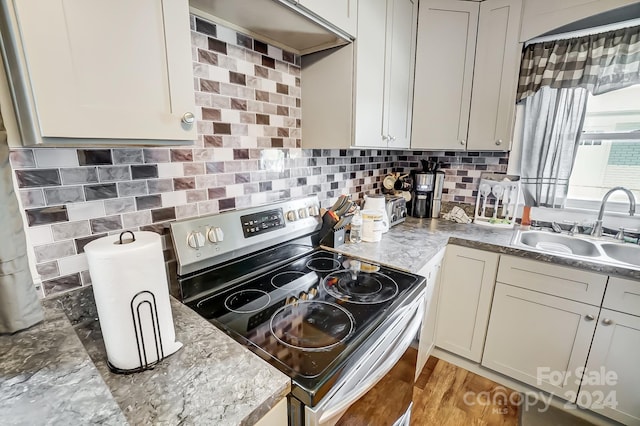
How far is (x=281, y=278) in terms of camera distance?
118 centimetres

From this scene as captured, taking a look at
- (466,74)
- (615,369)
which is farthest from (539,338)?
(466,74)

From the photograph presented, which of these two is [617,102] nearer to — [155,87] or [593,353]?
[593,353]

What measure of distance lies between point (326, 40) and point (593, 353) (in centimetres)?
201

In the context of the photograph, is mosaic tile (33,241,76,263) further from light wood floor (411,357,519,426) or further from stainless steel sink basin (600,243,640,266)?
stainless steel sink basin (600,243,640,266)

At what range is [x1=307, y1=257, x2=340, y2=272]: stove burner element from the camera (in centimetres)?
127

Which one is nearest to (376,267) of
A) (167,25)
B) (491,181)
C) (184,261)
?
(184,261)

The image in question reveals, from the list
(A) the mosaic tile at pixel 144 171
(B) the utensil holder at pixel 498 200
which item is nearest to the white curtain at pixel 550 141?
(B) the utensil holder at pixel 498 200

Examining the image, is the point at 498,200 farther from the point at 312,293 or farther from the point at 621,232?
the point at 312,293

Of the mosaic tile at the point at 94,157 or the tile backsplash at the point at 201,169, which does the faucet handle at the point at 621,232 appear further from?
the mosaic tile at the point at 94,157

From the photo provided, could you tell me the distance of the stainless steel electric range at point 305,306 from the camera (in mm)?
706

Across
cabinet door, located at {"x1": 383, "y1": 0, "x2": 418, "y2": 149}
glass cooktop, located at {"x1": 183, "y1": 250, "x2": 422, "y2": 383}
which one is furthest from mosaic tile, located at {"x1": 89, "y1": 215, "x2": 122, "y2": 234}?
cabinet door, located at {"x1": 383, "y1": 0, "x2": 418, "y2": 149}

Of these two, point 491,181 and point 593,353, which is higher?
point 491,181

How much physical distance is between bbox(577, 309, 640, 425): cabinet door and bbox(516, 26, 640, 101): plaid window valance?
1324mm

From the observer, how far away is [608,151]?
178cm
